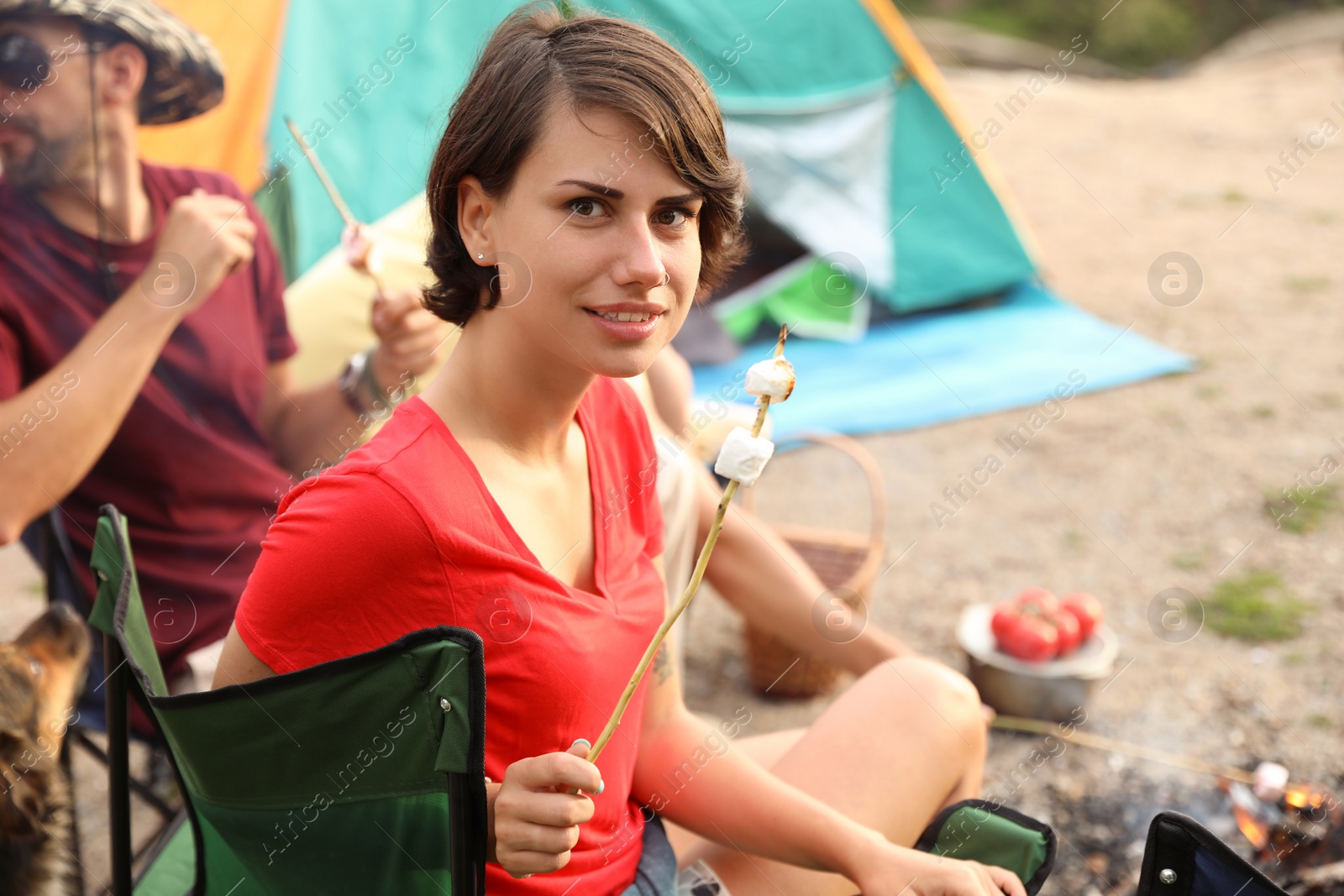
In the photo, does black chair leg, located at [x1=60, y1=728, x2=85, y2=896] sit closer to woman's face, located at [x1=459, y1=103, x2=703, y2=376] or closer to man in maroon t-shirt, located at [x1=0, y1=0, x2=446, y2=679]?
man in maroon t-shirt, located at [x1=0, y1=0, x2=446, y2=679]

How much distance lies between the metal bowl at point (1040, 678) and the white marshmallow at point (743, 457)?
74.2 inches

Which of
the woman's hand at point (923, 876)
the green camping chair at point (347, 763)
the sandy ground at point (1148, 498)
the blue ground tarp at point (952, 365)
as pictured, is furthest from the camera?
the blue ground tarp at point (952, 365)

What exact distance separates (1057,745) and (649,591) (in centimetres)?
166

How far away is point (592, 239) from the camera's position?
117 cm

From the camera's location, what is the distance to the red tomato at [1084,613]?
282 centimetres

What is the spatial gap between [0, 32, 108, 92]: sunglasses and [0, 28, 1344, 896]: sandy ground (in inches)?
60.0

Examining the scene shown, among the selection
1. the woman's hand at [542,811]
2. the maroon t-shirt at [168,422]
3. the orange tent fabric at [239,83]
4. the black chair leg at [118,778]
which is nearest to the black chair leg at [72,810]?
the maroon t-shirt at [168,422]

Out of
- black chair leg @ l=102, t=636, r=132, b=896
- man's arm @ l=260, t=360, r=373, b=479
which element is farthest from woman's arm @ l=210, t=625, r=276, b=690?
man's arm @ l=260, t=360, r=373, b=479

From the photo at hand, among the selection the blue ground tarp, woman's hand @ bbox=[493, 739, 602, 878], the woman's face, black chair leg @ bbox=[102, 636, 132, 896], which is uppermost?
the woman's face

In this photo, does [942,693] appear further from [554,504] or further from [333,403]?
[333,403]

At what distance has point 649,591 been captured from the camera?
1413 mm

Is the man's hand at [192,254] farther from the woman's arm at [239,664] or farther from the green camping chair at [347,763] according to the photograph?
the woman's arm at [239,664]

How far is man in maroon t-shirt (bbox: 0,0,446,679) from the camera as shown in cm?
203

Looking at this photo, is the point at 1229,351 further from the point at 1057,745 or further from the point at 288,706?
the point at 288,706
